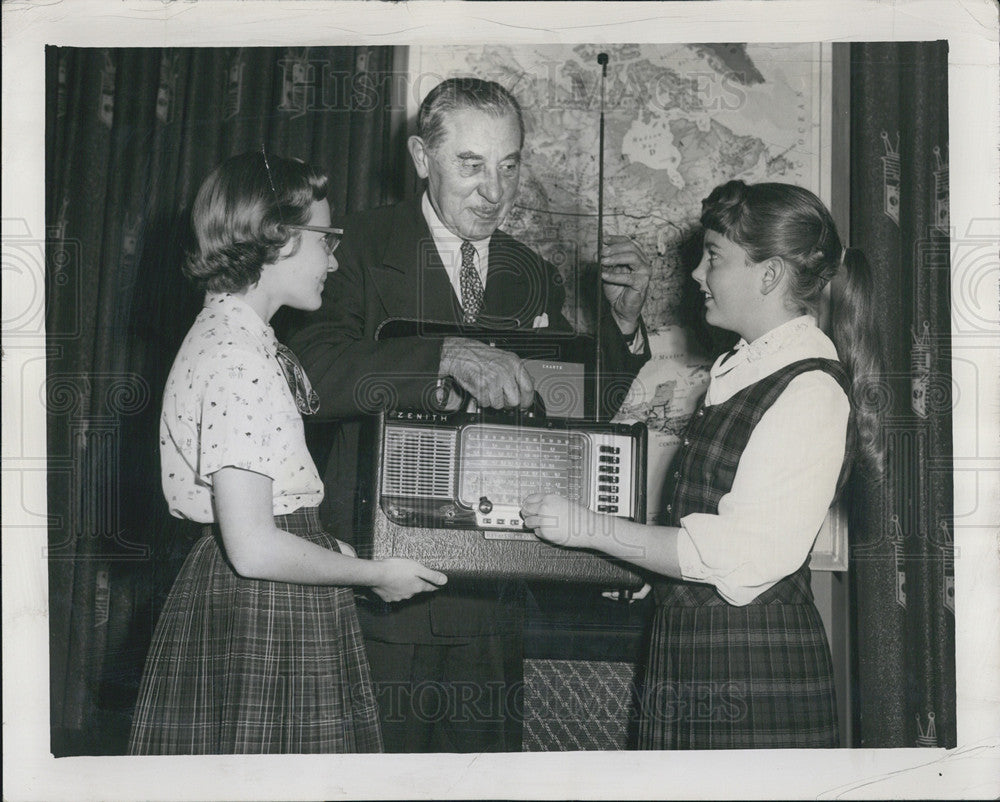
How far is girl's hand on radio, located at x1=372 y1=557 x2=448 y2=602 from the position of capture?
210 centimetres

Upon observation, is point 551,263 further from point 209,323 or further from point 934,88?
point 934,88

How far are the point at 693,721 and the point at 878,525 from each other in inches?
25.2

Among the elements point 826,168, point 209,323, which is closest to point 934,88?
point 826,168

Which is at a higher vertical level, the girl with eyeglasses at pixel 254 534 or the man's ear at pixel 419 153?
the man's ear at pixel 419 153

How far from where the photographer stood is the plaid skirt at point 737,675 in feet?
6.94

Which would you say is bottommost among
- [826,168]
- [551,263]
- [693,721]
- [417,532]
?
[693,721]

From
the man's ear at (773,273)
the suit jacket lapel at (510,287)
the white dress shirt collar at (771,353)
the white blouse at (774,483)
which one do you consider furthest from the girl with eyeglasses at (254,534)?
the man's ear at (773,273)

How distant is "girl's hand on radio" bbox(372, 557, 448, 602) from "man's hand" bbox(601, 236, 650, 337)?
0.73 meters

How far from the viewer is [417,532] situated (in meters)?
2.11

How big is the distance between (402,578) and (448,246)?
780 millimetres

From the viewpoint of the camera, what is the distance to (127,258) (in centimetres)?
223

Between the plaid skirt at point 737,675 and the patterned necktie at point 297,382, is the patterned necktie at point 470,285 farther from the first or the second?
the plaid skirt at point 737,675
